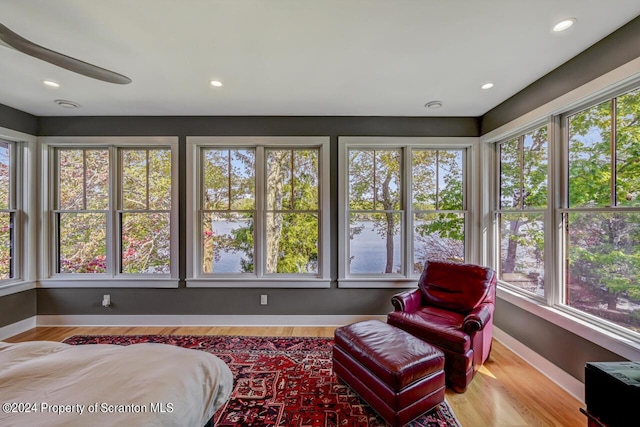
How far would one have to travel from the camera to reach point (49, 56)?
1.36 metres

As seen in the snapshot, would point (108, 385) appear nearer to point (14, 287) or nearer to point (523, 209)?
point (14, 287)

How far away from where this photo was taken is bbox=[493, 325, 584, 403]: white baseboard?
2002 millimetres

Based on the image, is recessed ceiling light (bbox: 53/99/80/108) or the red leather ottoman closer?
the red leather ottoman

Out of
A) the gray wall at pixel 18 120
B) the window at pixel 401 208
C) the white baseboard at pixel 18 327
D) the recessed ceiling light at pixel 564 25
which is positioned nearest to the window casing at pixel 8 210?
the gray wall at pixel 18 120

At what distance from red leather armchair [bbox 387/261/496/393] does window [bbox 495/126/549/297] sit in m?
0.49

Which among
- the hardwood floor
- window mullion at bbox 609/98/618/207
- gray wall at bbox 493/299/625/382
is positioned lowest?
the hardwood floor

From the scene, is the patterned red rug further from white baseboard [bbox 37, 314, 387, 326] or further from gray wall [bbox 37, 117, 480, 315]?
gray wall [bbox 37, 117, 480, 315]

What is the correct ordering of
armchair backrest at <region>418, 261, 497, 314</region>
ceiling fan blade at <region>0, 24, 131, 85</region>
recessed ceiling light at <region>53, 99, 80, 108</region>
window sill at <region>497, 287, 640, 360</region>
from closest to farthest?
ceiling fan blade at <region>0, 24, 131, 85</region> < window sill at <region>497, 287, 640, 360</region> < armchair backrest at <region>418, 261, 497, 314</region> < recessed ceiling light at <region>53, 99, 80, 108</region>

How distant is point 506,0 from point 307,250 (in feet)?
9.36

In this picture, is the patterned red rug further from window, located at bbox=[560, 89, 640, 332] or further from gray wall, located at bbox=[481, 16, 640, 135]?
gray wall, located at bbox=[481, 16, 640, 135]

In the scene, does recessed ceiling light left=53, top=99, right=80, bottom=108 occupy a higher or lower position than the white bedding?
higher

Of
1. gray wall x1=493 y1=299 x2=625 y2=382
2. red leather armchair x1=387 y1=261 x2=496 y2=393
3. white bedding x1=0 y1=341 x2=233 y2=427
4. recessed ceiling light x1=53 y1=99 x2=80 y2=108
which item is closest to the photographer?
white bedding x1=0 y1=341 x2=233 y2=427

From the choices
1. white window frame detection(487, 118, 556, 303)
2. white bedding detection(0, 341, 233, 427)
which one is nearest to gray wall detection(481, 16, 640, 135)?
white window frame detection(487, 118, 556, 303)

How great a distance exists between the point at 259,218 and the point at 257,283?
83 centimetres
